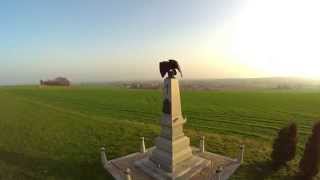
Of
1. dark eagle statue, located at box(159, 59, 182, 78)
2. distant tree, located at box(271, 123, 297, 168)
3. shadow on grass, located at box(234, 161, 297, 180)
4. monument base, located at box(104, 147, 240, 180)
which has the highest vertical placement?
dark eagle statue, located at box(159, 59, 182, 78)

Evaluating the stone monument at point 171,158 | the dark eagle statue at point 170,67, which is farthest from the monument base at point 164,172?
the dark eagle statue at point 170,67

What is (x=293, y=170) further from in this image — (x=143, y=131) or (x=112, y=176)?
(x=143, y=131)

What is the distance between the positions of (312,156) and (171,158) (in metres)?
6.07

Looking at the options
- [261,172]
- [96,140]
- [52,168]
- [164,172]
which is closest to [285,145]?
[261,172]

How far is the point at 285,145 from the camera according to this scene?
11336mm

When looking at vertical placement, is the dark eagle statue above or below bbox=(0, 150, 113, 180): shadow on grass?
above

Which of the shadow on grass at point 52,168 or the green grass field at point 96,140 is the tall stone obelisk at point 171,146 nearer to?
the green grass field at point 96,140

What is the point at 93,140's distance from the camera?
15.7 m

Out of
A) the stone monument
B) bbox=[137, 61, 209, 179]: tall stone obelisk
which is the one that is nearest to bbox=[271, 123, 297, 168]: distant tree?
the stone monument

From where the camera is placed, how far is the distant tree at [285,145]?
11266 millimetres

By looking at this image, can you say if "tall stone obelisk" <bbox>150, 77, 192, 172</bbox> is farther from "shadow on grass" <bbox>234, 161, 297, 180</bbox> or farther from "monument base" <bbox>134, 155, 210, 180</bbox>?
"shadow on grass" <bbox>234, 161, 297, 180</bbox>

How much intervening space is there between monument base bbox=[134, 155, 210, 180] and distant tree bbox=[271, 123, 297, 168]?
3576 mm

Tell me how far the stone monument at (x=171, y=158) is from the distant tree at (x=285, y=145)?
1.84 meters

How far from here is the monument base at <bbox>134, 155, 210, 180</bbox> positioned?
10.1m
